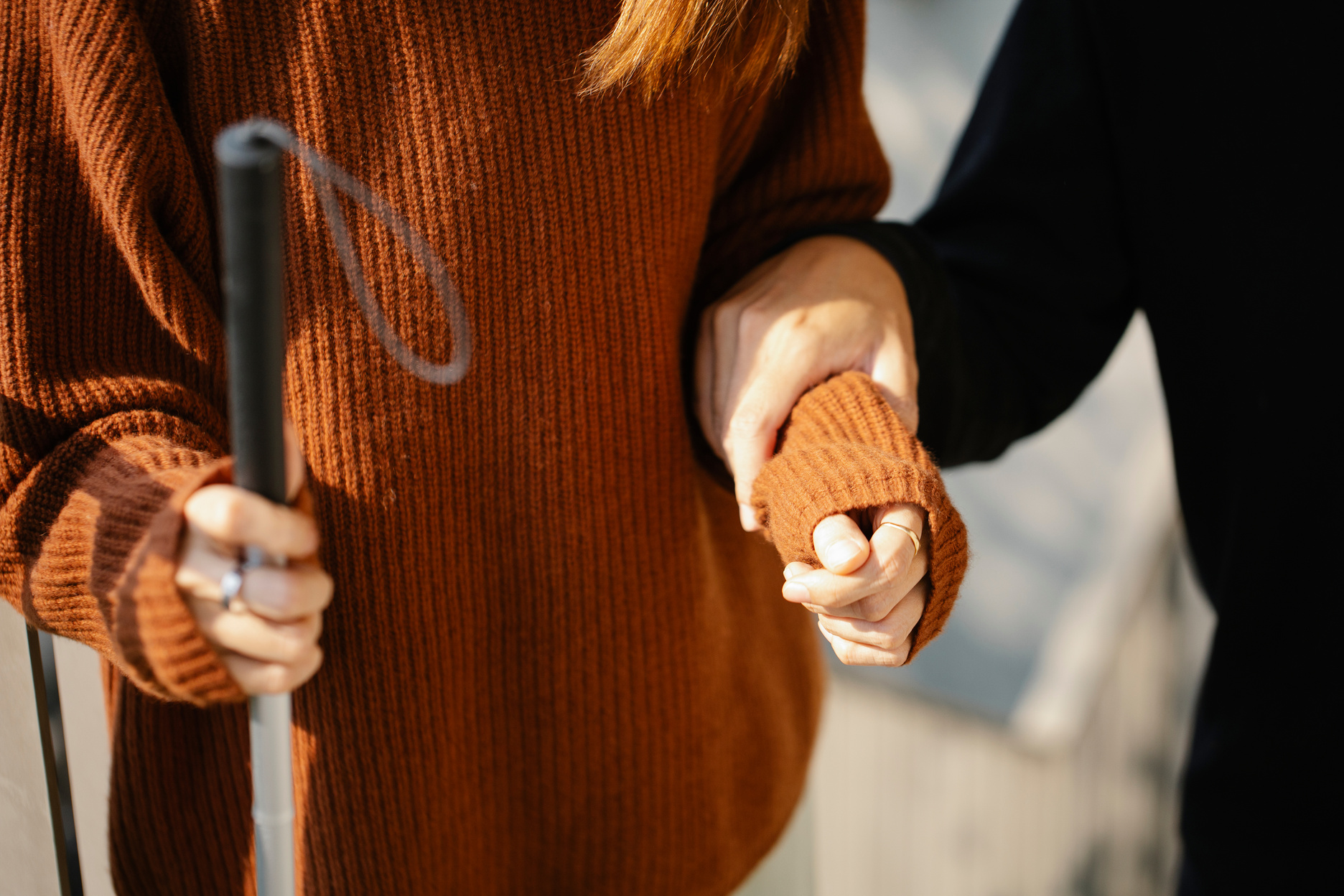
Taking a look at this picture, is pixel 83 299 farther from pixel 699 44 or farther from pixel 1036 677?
pixel 1036 677

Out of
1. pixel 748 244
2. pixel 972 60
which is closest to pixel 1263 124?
pixel 748 244

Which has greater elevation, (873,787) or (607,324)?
(607,324)

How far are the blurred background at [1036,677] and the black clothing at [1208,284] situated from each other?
Result: 815 mm

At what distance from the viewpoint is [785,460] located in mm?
438

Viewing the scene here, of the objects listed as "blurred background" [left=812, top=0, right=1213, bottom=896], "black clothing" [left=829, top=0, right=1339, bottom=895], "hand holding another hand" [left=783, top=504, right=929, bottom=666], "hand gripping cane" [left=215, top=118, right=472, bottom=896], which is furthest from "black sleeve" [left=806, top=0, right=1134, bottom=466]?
"blurred background" [left=812, top=0, right=1213, bottom=896]

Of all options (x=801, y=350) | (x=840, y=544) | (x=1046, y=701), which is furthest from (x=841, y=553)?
(x=1046, y=701)

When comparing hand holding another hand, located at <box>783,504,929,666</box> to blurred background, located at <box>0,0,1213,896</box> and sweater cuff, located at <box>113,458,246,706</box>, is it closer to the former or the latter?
sweater cuff, located at <box>113,458,246,706</box>

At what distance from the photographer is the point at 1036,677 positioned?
1.84m

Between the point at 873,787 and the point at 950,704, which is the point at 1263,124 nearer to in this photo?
the point at 950,704

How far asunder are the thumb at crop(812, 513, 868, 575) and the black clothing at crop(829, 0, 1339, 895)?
0.68 feet

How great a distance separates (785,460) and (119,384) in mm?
269

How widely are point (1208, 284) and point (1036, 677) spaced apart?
1.35 metres

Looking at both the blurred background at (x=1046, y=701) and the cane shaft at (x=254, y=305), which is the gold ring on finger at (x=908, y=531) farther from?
the blurred background at (x=1046, y=701)

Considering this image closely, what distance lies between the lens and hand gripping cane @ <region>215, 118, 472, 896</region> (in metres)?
0.25
